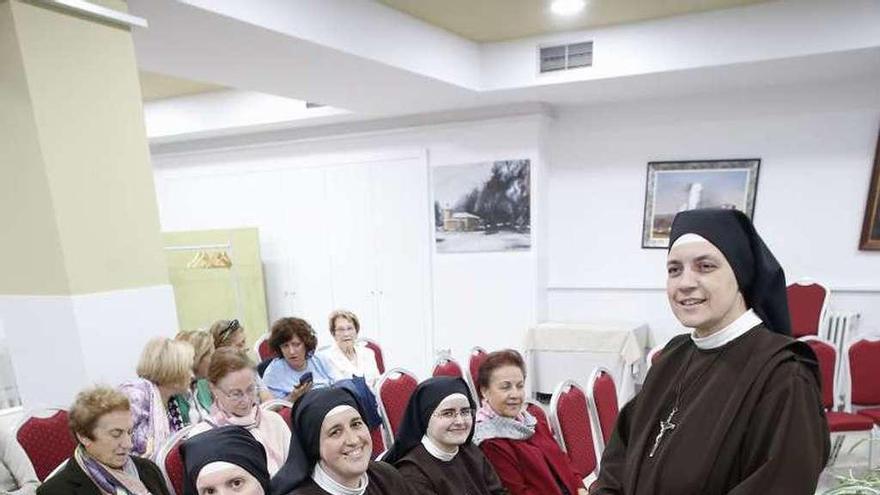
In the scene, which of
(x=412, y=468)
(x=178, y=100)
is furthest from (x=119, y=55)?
(x=178, y=100)

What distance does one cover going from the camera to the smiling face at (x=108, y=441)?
1.83m

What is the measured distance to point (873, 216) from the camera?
4.39 metres

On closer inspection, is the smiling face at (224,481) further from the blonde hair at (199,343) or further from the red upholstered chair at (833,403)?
the red upholstered chair at (833,403)

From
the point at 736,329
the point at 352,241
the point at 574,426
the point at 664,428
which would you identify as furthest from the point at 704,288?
the point at 352,241

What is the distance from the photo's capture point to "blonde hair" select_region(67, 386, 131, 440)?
183cm

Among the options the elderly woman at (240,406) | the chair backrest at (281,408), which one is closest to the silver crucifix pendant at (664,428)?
the elderly woman at (240,406)

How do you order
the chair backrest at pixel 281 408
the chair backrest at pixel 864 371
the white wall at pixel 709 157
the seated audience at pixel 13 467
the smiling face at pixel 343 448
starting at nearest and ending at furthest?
1. the smiling face at pixel 343 448
2. the seated audience at pixel 13 467
3. the chair backrest at pixel 281 408
4. the chair backrest at pixel 864 371
5. the white wall at pixel 709 157

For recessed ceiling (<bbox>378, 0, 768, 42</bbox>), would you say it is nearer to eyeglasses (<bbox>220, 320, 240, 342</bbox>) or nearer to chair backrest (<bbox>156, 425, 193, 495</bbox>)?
eyeglasses (<bbox>220, 320, 240, 342</bbox>)

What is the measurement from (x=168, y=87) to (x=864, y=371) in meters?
6.57

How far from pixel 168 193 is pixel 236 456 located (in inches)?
256

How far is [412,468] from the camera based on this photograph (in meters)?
1.95

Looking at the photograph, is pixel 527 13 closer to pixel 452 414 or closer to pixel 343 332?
pixel 343 332

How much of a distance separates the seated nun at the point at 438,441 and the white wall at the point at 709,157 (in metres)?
3.58

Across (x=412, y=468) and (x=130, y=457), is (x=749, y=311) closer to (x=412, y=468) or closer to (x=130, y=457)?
(x=412, y=468)
